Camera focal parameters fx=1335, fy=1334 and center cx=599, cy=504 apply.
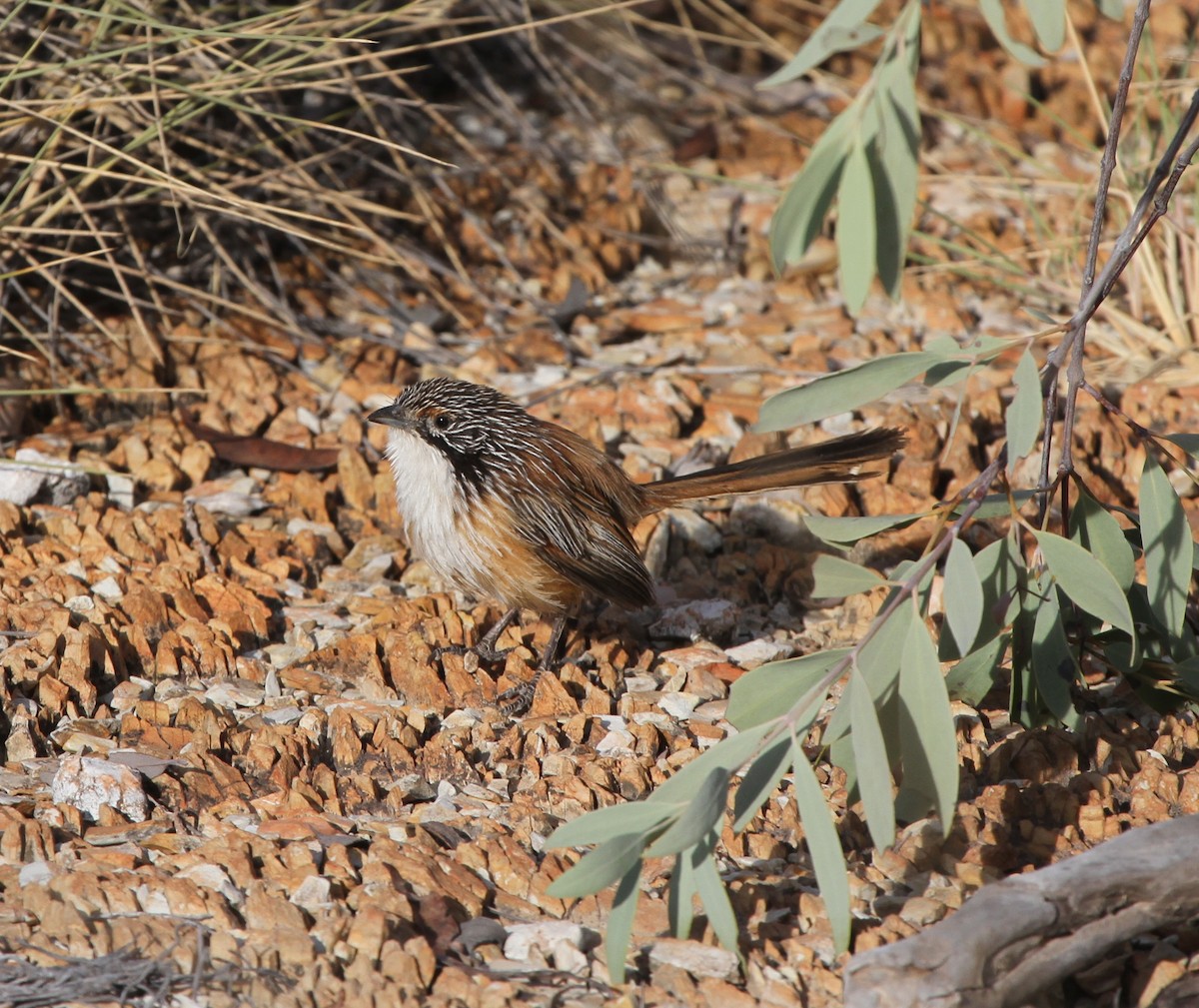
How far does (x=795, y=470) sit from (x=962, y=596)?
161cm

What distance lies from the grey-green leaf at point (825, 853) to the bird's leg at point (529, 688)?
153cm

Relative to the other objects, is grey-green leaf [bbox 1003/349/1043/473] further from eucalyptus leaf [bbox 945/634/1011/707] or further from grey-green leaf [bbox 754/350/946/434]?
eucalyptus leaf [bbox 945/634/1011/707]

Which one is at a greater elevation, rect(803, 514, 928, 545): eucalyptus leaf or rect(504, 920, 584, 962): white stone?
rect(803, 514, 928, 545): eucalyptus leaf

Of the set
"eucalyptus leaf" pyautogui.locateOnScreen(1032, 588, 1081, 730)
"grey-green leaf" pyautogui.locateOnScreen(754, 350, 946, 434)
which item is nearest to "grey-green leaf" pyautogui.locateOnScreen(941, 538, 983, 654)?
"grey-green leaf" pyautogui.locateOnScreen(754, 350, 946, 434)

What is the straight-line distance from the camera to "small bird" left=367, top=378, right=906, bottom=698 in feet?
15.2

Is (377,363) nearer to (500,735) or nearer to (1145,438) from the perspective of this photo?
(500,735)

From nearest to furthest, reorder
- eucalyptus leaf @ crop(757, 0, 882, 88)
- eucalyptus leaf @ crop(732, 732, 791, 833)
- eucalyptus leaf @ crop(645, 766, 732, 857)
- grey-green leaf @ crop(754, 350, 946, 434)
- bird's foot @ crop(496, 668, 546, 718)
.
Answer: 1. eucalyptus leaf @ crop(757, 0, 882, 88)
2. eucalyptus leaf @ crop(645, 766, 732, 857)
3. eucalyptus leaf @ crop(732, 732, 791, 833)
4. grey-green leaf @ crop(754, 350, 946, 434)
5. bird's foot @ crop(496, 668, 546, 718)

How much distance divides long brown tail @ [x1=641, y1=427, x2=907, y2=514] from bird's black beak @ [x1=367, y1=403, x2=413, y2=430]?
0.92 meters

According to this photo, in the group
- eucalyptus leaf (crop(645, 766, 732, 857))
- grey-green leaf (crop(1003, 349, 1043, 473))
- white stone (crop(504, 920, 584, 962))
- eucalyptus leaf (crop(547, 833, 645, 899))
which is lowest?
white stone (crop(504, 920, 584, 962))

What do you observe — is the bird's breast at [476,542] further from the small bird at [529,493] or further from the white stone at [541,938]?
the white stone at [541,938]

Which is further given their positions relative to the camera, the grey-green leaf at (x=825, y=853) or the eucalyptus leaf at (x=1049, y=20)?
the grey-green leaf at (x=825, y=853)

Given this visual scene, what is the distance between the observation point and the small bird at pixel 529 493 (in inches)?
183

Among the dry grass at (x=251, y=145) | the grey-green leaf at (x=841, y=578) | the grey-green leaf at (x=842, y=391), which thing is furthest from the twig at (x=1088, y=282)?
the dry grass at (x=251, y=145)

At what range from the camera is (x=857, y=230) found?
2867 millimetres
